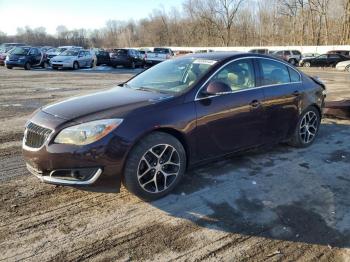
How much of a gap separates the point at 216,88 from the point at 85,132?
1674 mm

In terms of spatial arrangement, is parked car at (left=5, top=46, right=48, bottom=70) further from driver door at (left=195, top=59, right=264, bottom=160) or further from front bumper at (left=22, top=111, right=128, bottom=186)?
front bumper at (left=22, top=111, right=128, bottom=186)

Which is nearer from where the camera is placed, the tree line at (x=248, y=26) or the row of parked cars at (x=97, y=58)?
the row of parked cars at (x=97, y=58)

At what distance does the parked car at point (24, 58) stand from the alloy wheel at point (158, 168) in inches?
1034

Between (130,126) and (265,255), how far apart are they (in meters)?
1.81

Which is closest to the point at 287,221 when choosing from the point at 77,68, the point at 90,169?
the point at 90,169

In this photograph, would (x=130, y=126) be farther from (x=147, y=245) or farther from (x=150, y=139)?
(x=147, y=245)

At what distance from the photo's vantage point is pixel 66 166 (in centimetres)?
387

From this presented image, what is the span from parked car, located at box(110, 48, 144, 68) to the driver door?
2717 centimetres

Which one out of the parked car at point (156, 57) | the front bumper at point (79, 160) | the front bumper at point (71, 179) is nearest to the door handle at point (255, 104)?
the front bumper at point (79, 160)

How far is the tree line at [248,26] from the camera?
199 feet

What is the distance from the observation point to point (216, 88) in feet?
15.2

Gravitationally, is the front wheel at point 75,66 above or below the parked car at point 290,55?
below

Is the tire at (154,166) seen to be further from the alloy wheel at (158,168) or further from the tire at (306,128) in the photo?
the tire at (306,128)

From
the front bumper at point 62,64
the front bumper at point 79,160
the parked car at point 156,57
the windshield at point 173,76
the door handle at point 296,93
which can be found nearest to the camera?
the front bumper at point 79,160
